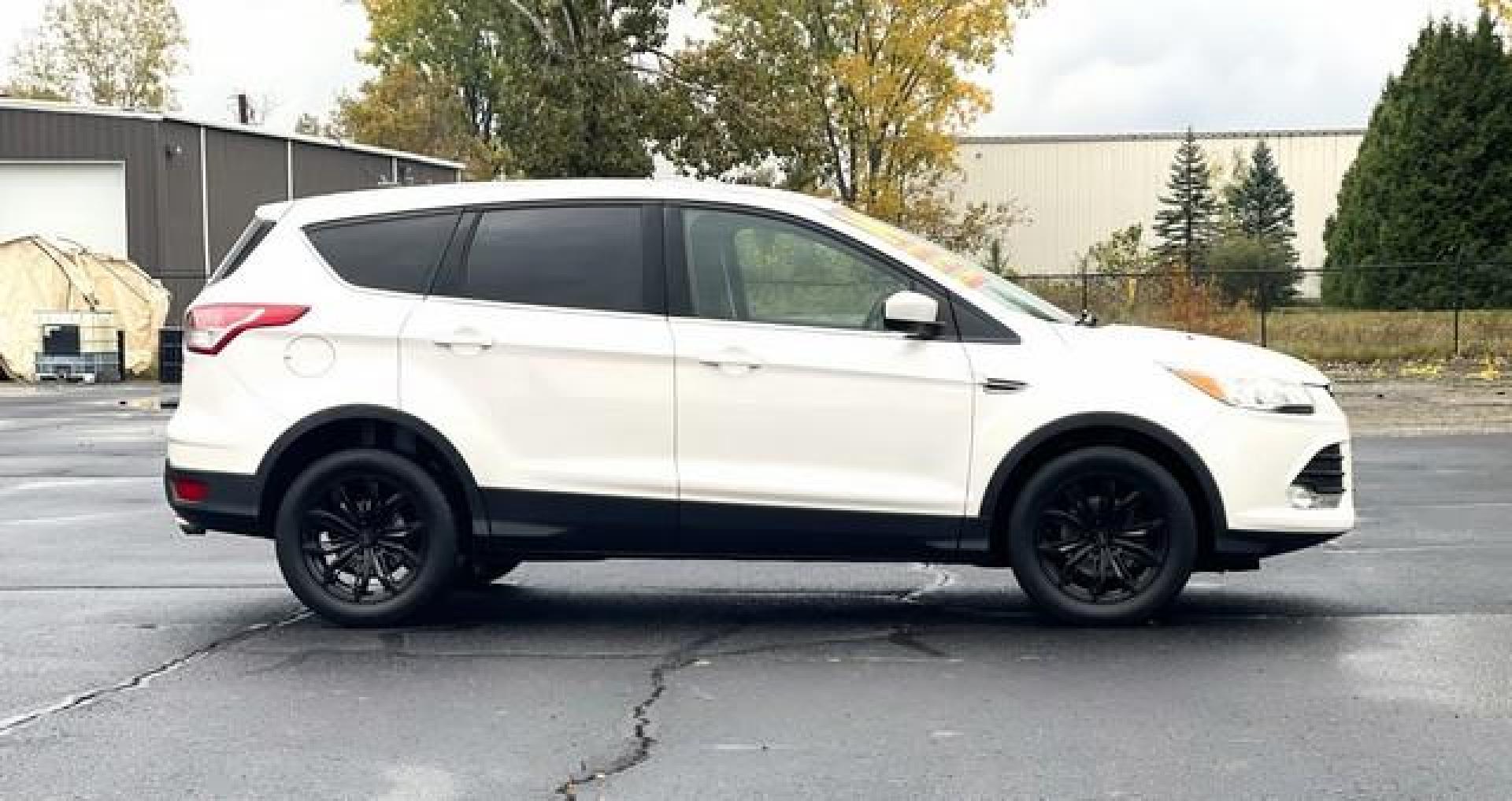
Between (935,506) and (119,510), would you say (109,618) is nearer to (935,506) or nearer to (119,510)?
(935,506)

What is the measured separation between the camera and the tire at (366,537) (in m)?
7.75

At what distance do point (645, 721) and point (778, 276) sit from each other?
7.61 ft

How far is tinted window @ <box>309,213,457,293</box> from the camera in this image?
7.90 m

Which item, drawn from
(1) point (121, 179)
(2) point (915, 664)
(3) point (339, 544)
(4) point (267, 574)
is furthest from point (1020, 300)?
(1) point (121, 179)

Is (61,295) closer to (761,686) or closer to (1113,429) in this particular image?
(1113,429)

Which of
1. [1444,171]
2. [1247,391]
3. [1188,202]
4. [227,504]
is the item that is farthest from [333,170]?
[1247,391]

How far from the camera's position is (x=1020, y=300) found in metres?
7.95

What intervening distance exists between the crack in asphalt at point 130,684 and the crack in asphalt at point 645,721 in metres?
1.89

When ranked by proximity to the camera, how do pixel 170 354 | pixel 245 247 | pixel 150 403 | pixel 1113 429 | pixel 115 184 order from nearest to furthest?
pixel 1113 429 < pixel 245 247 < pixel 150 403 < pixel 170 354 < pixel 115 184

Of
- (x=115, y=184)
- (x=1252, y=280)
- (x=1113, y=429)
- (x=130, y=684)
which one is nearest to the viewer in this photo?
(x=130, y=684)

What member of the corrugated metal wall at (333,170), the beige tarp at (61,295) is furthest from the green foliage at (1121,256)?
the beige tarp at (61,295)

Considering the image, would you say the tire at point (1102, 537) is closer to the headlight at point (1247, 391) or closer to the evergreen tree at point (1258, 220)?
the headlight at point (1247, 391)

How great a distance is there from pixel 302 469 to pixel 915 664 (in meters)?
2.80

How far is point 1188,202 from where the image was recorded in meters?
69.2
